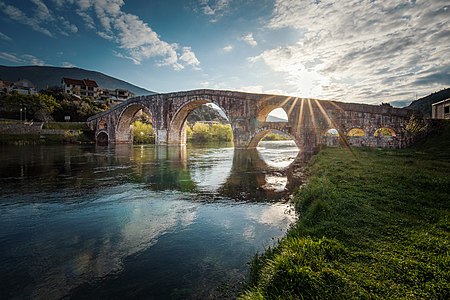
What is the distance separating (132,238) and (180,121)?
43.5 m

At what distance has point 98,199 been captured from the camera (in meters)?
8.73

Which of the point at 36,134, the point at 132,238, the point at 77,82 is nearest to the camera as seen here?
the point at 132,238

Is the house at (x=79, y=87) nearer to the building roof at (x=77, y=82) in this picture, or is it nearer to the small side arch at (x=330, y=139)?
the building roof at (x=77, y=82)

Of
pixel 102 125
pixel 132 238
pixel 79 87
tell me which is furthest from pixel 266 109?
pixel 79 87

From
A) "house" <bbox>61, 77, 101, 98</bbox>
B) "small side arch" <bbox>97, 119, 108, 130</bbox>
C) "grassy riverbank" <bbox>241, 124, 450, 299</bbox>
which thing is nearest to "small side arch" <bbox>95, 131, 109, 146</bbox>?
"small side arch" <bbox>97, 119, 108, 130</bbox>

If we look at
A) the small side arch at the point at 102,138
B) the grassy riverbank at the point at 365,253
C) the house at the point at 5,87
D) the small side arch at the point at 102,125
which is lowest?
the grassy riverbank at the point at 365,253

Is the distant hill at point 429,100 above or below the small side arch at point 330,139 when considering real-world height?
above

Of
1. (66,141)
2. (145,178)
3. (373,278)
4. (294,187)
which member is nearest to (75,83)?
(66,141)

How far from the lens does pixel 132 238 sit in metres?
5.54

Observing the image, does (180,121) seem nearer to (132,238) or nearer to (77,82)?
(132,238)

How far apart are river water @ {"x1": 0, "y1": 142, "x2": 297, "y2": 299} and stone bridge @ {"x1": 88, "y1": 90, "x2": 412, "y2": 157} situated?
2173 cm

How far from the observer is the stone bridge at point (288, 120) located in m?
Result: 26.6

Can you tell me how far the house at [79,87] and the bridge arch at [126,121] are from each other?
4145 centimetres

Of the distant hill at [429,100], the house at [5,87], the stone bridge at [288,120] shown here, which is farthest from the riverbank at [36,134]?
the distant hill at [429,100]
